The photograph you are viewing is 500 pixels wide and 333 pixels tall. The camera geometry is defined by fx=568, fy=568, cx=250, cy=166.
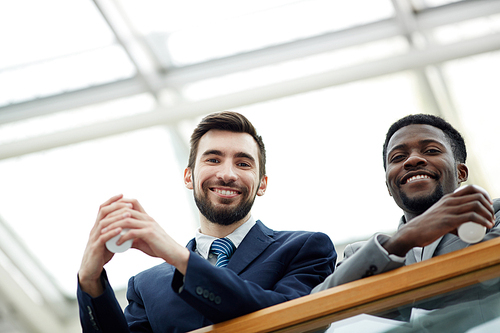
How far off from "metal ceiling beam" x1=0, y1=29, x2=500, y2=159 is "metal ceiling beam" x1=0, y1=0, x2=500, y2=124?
10.7 inches

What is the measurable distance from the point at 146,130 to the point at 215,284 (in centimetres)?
406

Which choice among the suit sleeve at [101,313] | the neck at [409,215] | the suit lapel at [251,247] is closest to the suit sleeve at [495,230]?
the neck at [409,215]

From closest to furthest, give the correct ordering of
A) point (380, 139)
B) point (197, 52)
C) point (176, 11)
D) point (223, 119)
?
point (223, 119), point (176, 11), point (197, 52), point (380, 139)

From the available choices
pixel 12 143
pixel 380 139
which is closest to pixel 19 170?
pixel 12 143

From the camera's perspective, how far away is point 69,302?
23.6 feet

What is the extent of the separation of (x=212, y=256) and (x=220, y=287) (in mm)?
598

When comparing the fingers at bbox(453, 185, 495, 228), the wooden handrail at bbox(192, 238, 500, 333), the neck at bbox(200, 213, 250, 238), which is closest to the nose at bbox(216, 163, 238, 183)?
the neck at bbox(200, 213, 250, 238)

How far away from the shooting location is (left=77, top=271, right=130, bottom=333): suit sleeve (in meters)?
1.79

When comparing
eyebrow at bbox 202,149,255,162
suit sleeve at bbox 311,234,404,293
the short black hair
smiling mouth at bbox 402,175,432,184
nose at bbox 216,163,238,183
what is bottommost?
suit sleeve at bbox 311,234,404,293

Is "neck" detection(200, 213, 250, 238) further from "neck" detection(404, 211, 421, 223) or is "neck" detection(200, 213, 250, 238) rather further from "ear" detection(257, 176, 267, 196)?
"neck" detection(404, 211, 421, 223)

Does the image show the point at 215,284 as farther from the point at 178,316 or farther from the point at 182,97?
the point at 182,97

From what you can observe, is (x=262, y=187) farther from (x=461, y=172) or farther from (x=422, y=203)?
(x=461, y=172)

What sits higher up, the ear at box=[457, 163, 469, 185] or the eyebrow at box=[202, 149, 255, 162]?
the eyebrow at box=[202, 149, 255, 162]

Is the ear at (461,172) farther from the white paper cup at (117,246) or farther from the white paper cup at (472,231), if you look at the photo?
the white paper cup at (117,246)
